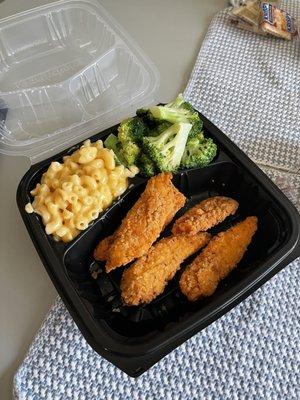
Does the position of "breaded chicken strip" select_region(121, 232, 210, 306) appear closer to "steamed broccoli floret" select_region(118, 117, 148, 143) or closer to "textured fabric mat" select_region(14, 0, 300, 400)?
"textured fabric mat" select_region(14, 0, 300, 400)

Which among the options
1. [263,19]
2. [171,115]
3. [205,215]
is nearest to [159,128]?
[171,115]

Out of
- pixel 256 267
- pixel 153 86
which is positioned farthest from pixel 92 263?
pixel 153 86

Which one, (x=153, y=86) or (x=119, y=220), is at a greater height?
(x=153, y=86)

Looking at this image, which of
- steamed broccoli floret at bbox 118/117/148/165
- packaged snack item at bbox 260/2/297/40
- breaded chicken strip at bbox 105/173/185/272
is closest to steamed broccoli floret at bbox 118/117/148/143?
steamed broccoli floret at bbox 118/117/148/165

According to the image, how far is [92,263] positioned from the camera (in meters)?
0.95

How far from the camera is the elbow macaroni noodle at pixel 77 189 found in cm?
89

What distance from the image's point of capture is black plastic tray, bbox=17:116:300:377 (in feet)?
2.48

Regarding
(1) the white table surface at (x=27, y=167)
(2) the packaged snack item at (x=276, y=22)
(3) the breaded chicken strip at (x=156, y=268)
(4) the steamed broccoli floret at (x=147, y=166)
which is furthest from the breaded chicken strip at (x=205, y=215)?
(2) the packaged snack item at (x=276, y=22)

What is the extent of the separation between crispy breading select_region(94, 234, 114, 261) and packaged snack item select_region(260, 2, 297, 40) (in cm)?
94

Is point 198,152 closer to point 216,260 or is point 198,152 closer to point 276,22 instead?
point 216,260

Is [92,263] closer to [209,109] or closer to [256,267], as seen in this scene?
[256,267]

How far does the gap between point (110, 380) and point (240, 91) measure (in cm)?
92

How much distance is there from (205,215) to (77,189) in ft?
0.98

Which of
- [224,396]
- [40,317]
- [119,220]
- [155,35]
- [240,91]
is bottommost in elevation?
[224,396]
